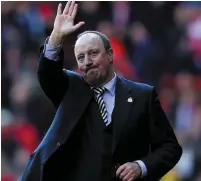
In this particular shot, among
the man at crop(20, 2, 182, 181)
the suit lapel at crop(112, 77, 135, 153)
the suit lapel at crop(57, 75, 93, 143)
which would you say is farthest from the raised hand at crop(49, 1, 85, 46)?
the suit lapel at crop(112, 77, 135, 153)

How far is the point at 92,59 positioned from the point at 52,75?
0.79ft

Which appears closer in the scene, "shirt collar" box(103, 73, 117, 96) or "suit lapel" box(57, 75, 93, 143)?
"suit lapel" box(57, 75, 93, 143)

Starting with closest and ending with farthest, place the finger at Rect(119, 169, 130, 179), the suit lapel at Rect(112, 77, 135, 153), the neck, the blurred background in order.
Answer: the finger at Rect(119, 169, 130, 179) < the suit lapel at Rect(112, 77, 135, 153) < the neck < the blurred background

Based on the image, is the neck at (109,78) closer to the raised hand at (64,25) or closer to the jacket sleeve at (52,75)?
the jacket sleeve at (52,75)

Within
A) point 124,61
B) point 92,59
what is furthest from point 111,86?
point 124,61

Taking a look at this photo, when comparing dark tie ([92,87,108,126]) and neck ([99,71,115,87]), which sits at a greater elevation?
neck ([99,71,115,87])

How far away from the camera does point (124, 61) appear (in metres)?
9.75

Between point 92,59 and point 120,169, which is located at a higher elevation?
point 92,59

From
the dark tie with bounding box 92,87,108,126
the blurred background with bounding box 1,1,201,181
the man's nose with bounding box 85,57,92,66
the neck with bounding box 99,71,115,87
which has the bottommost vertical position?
the blurred background with bounding box 1,1,201,181

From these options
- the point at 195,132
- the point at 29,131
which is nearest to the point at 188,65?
the point at 195,132

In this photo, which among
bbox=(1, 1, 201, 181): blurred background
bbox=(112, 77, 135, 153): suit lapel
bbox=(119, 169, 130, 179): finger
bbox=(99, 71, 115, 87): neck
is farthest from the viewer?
bbox=(1, 1, 201, 181): blurred background

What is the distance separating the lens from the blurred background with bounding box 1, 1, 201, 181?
906cm

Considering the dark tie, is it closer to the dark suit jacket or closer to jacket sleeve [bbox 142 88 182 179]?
the dark suit jacket

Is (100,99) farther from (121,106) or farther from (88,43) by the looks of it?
(88,43)
